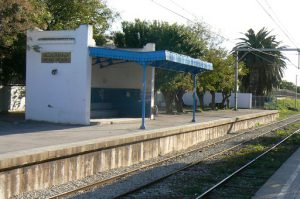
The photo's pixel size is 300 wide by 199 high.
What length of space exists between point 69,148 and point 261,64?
187 ft

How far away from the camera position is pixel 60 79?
74.4 feet

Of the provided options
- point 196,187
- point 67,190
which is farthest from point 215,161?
point 67,190

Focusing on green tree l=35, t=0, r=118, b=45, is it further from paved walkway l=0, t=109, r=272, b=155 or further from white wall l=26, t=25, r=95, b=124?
paved walkway l=0, t=109, r=272, b=155

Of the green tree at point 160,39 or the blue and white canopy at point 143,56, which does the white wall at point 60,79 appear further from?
the green tree at point 160,39

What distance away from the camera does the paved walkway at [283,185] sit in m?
11.8

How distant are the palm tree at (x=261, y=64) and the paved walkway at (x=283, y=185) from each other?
48.9 m

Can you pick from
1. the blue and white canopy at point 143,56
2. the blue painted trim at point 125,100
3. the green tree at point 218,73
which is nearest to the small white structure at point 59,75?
the blue and white canopy at point 143,56

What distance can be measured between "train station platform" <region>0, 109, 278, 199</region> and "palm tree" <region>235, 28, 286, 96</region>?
1696 inches

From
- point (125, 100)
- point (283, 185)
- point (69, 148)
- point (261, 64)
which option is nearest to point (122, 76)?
point (125, 100)

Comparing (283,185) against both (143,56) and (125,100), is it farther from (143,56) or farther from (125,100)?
(125,100)

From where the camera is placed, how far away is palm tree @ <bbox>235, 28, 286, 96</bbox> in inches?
2648

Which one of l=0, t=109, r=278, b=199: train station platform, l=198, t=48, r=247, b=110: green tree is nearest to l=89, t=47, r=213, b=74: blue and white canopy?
l=0, t=109, r=278, b=199: train station platform

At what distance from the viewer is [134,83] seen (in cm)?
2822

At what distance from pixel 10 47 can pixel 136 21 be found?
12381 mm
